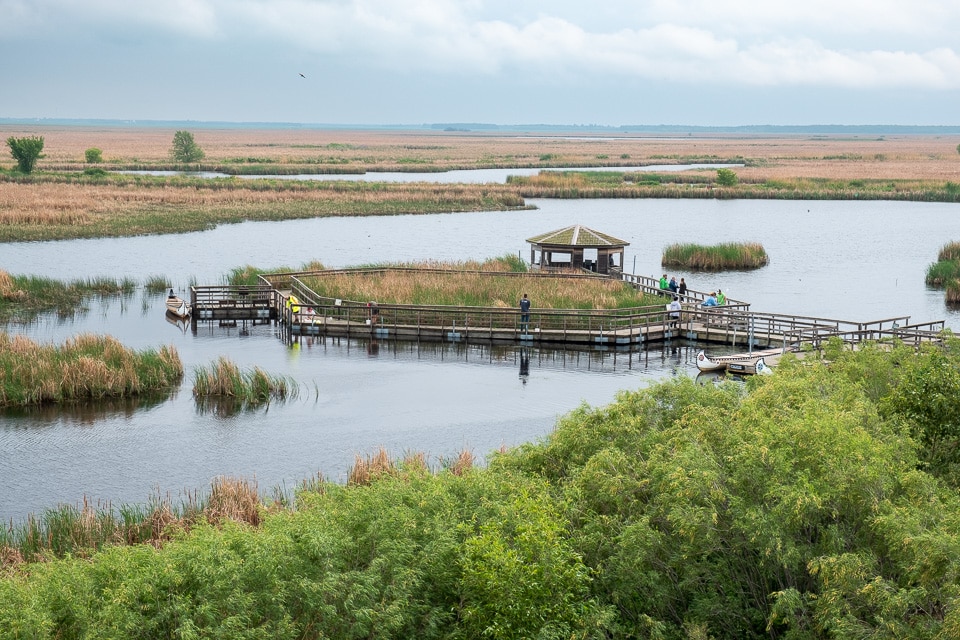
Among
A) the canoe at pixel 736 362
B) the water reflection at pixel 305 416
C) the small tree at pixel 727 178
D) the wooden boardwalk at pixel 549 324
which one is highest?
the small tree at pixel 727 178

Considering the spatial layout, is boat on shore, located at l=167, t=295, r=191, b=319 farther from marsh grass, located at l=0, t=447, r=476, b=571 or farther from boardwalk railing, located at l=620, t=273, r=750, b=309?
marsh grass, located at l=0, t=447, r=476, b=571

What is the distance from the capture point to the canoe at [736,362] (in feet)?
119

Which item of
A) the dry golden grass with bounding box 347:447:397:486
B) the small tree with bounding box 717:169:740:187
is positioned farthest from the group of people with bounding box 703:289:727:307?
the small tree with bounding box 717:169:740:187

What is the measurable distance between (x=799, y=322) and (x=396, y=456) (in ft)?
66.7

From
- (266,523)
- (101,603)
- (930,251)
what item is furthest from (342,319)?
(930,251)

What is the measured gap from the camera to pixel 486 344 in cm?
4281

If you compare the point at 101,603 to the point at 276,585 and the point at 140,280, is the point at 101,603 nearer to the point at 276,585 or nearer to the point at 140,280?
the point at 276,585

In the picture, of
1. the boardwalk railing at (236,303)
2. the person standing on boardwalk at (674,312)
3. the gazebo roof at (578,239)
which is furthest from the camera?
the gazebo roof at (578,239)

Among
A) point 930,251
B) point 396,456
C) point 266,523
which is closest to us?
point 266,523

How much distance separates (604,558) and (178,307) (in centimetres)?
3601

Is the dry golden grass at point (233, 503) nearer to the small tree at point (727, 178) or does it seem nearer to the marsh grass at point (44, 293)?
the marsh grass at point (44, 293)

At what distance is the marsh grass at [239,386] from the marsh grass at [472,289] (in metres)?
13.4

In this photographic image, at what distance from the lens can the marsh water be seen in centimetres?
2622

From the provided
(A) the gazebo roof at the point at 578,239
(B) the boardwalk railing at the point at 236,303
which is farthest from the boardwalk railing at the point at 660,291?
(B) the boardwalk railing at the point at 236,303
